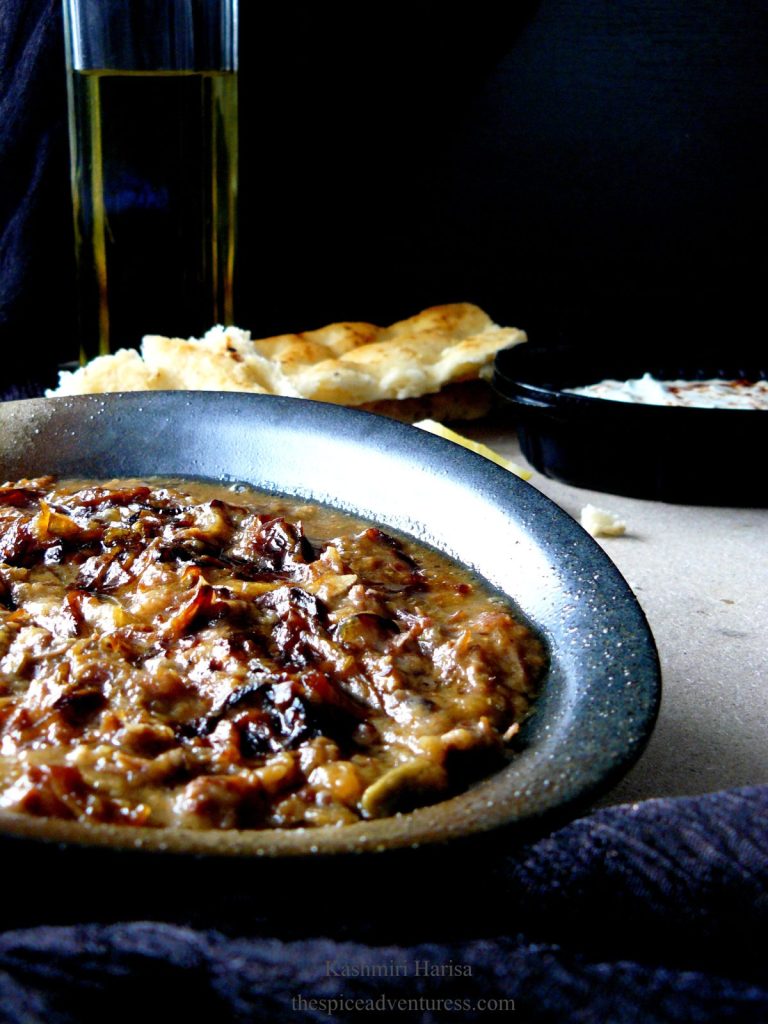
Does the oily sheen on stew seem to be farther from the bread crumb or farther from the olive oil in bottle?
the olive oil in bottle

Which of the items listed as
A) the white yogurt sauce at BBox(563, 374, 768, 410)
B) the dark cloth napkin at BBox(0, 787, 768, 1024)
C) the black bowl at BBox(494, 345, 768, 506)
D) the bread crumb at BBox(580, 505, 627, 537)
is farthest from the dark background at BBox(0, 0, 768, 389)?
the dark cloth napkin at BBox(0, 787, 768, 1024)

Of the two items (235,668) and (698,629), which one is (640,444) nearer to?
(698,629)

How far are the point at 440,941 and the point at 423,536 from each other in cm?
104

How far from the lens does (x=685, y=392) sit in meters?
3.34

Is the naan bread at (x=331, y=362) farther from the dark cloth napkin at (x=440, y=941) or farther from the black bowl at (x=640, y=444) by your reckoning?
the dark cloth napkin at (x=440, y=941)

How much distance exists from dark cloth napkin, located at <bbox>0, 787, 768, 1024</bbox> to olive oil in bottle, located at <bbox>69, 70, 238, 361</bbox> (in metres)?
2.64

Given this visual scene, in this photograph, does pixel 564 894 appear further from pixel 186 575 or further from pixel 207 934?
pixel 186 575

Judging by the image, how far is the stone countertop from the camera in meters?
1.88

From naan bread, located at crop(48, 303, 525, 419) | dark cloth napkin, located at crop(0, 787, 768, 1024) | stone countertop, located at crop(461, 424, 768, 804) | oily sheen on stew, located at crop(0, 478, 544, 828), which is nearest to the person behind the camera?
dark cloth napkin, located at crop(0, 787, 768, 1024)

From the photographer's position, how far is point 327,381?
326cm

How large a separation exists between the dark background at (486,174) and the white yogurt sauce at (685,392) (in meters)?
0.30

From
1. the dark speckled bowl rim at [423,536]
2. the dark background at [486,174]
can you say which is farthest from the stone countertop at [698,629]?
the dark background at [486,174]

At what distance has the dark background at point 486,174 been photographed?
3.97 metres

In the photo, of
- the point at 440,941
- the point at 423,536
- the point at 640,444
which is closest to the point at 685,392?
the point at 640,444
